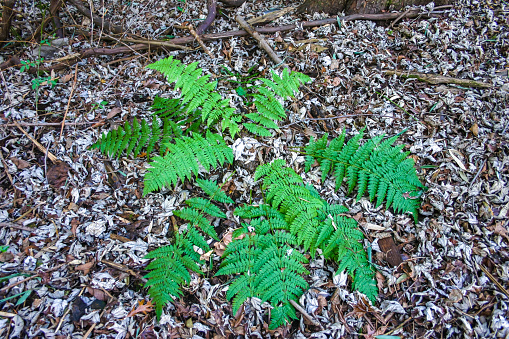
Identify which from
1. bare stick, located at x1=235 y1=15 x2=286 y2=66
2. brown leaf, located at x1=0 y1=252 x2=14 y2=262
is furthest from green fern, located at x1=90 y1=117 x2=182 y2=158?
bare stick, located at x1=235 y1=15 x2=286 y2=66

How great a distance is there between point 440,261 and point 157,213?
2.75 m

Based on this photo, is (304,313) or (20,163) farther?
(20,163)

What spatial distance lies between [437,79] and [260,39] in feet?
7.82

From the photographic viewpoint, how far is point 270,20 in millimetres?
4438

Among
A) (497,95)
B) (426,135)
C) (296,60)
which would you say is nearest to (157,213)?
(296,60)

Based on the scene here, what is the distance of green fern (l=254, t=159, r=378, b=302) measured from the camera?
248cm

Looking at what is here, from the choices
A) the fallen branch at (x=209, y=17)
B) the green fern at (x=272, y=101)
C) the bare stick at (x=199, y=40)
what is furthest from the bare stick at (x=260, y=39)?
the green fern at (x=272, y=101)

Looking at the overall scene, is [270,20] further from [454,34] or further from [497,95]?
[497,95]

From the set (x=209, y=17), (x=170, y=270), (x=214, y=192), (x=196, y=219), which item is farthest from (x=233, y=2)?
(x=170, y=270)

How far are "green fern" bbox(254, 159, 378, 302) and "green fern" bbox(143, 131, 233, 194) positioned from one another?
0.52 m

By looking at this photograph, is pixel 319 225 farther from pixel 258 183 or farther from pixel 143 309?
pixel 143 309

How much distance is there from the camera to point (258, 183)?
3150mm

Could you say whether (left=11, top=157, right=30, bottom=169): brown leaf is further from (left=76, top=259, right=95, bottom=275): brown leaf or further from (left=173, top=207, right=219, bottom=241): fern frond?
(left=173, top=207, right=219, bottom=241): fern frond

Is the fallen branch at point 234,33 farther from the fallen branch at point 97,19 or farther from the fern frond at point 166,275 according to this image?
the fern frond at point 166,275
